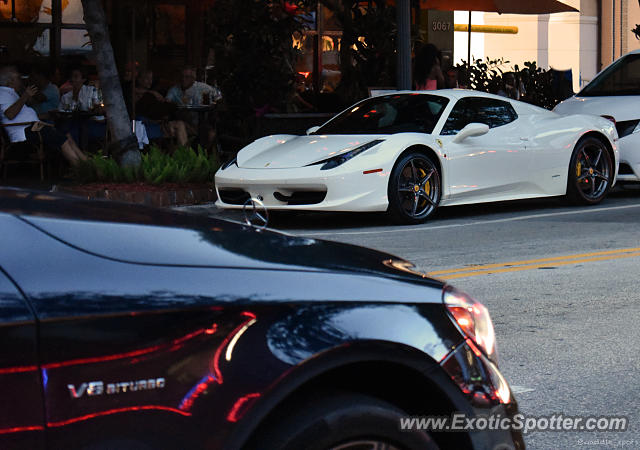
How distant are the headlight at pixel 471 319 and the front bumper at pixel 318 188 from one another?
7.32 m

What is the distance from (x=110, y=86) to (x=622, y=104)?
20.5 feet

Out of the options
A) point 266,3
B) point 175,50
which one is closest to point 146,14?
point 175,50

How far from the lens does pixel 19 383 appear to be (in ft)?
8.14

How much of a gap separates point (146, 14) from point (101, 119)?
6002mm

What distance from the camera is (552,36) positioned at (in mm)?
30734

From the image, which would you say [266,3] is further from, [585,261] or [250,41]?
[585,261]

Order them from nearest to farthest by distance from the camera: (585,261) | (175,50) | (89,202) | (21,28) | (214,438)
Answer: (214,438), (89,202), (585,261), (21,28), (175,50)

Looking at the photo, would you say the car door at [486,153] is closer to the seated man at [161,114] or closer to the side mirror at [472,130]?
the side mirror at [472,130]

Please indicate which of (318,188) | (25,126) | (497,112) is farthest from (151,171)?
(497,112)

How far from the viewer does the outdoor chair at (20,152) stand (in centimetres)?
1449

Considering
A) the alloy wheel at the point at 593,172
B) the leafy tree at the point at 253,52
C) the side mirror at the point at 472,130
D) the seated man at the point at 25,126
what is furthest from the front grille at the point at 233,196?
the leafy tree at the point at 253,52

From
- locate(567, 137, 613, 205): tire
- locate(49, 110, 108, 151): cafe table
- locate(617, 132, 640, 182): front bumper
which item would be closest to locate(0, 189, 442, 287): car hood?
locate(567, 137, 613, 205): tire

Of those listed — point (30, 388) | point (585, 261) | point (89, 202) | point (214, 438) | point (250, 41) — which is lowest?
point (585, 261)

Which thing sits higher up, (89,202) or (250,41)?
(250,41)
